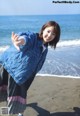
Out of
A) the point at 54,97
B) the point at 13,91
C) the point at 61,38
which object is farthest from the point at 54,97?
the point at 13,91

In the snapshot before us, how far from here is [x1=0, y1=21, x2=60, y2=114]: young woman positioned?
2031 millimetres

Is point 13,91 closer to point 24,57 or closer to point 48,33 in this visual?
point 24,57

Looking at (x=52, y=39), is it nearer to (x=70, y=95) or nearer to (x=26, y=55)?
(x=26, y=55)

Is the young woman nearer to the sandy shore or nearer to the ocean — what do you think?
the sandy shore

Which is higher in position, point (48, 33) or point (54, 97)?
point (48, 33)

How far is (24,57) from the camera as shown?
206 centimetres

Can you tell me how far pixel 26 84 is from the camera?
7.44 ft

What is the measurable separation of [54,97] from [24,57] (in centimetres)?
97

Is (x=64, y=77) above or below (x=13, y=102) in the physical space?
below

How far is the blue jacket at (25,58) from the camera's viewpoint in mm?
2041

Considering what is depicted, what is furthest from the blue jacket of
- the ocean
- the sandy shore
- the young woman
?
the ocean

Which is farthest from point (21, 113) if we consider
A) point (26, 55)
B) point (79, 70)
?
point (79, 70)

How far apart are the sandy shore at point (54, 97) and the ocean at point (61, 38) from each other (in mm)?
191
